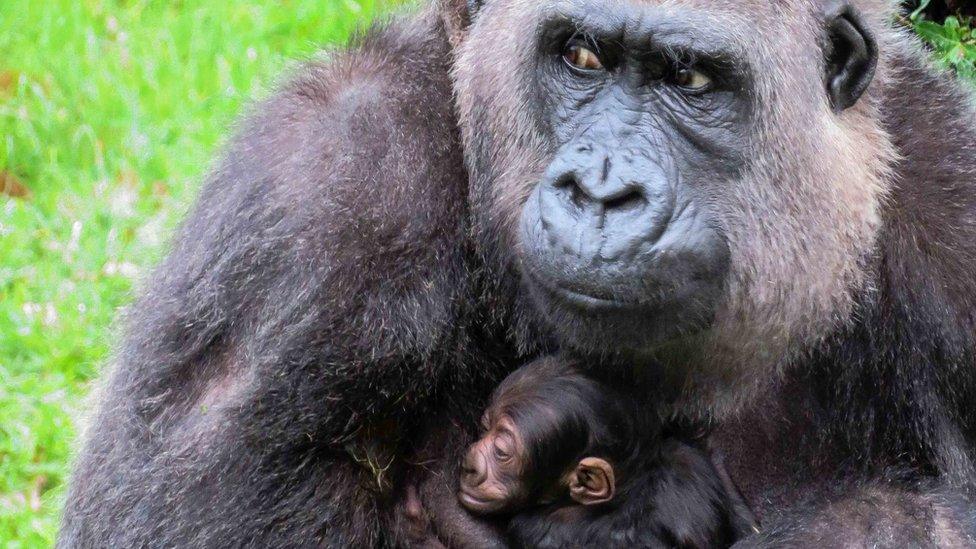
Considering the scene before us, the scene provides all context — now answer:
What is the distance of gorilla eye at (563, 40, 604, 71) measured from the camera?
5.50 m

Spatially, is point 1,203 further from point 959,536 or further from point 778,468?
point 959,536

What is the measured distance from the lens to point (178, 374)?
5.98m

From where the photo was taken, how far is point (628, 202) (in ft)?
17.0

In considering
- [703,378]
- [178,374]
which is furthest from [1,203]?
[703,378]

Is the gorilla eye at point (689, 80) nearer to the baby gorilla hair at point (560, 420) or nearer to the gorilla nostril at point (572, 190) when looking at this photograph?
the gorilla nostril at point (572, 190)

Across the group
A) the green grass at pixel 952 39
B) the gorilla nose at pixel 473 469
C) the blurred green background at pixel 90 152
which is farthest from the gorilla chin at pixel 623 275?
the green grass at pixel 952 39

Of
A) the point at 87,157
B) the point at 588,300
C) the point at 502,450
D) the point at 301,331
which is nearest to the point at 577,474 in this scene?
the point at 502,450

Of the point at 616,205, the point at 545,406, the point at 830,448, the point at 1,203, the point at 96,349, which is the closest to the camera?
the point at 616,205

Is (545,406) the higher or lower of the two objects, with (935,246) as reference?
lower

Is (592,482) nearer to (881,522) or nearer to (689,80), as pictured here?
(881,522)

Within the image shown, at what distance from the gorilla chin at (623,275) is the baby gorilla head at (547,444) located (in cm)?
45

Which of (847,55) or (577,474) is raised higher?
(847,55)

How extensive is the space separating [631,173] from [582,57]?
1.95ft

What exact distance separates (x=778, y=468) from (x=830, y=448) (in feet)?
0.83
